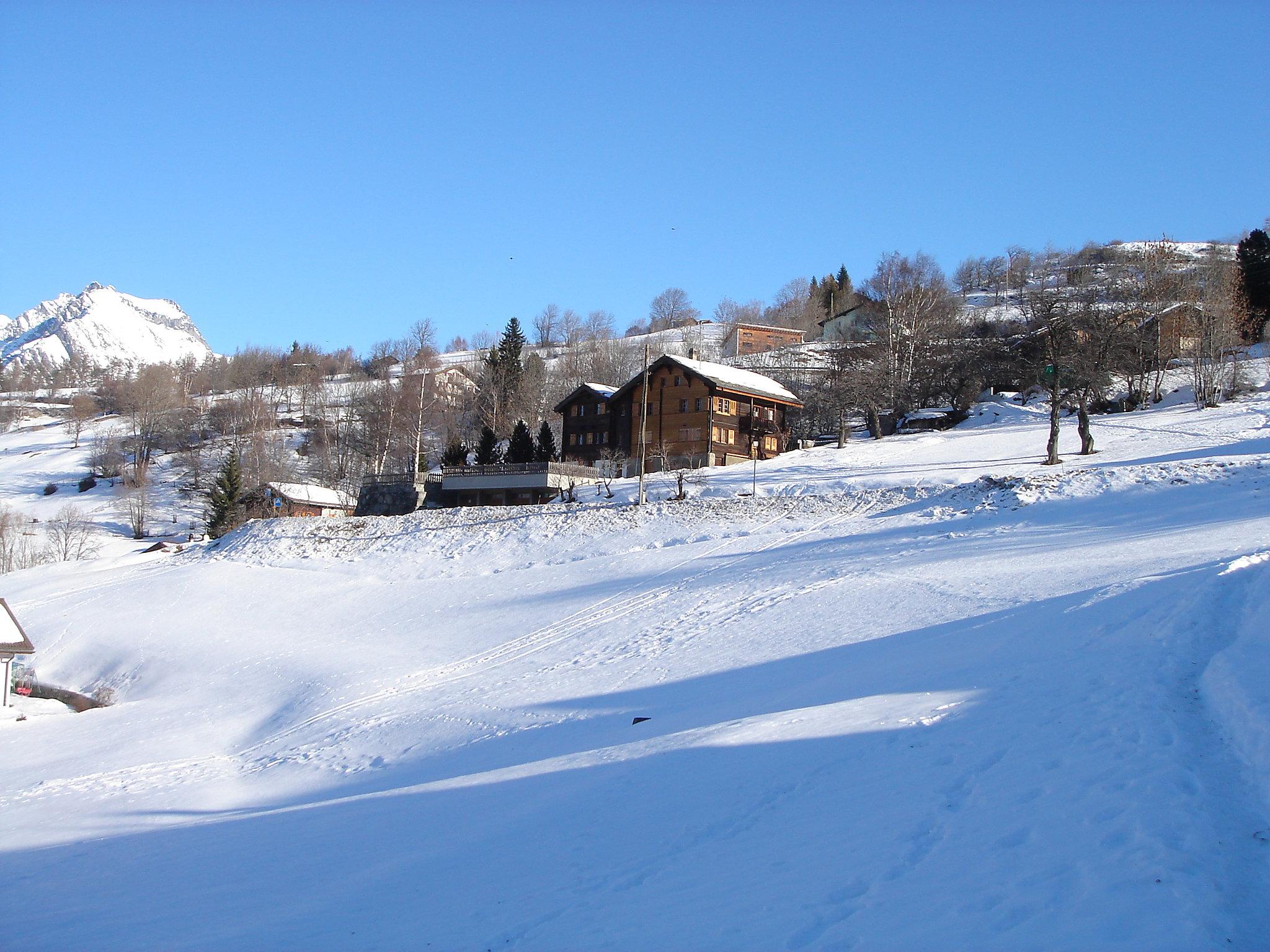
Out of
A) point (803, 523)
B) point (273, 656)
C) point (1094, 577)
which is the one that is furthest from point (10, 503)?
point (1094, 577)

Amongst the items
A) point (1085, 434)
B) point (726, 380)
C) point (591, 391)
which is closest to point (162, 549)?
point (591, 391)

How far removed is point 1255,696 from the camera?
29.7 feet

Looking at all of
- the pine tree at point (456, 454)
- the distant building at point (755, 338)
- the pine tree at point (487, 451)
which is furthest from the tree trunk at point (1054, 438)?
the distant building at point (755, 338)

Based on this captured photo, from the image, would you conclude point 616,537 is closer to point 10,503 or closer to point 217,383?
point 10,503

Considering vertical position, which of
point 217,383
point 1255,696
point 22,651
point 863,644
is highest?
A: point 217,383

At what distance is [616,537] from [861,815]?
86.4 feet

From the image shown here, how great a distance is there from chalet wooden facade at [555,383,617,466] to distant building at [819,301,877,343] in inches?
1357

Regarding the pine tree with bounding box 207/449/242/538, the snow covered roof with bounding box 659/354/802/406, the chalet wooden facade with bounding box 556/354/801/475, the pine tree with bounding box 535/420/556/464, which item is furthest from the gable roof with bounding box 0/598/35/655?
the snow covered roof with bounding box 659/354/802/406

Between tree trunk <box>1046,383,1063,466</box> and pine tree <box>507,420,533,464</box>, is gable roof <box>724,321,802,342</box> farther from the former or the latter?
tree trunk <box>1046,383,1063,466</box>

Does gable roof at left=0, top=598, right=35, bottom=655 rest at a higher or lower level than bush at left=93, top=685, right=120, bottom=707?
higher

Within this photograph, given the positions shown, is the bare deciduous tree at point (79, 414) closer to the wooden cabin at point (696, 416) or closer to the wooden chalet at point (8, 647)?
the wooden cabin at point (696, 416)

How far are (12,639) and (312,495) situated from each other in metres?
36.3

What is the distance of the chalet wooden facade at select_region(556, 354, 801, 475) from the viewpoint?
55.0 metres

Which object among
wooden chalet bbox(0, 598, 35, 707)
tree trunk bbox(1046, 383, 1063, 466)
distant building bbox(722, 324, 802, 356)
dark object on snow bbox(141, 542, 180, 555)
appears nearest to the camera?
wooden chalet bbox(0, 598, 35, 707)
